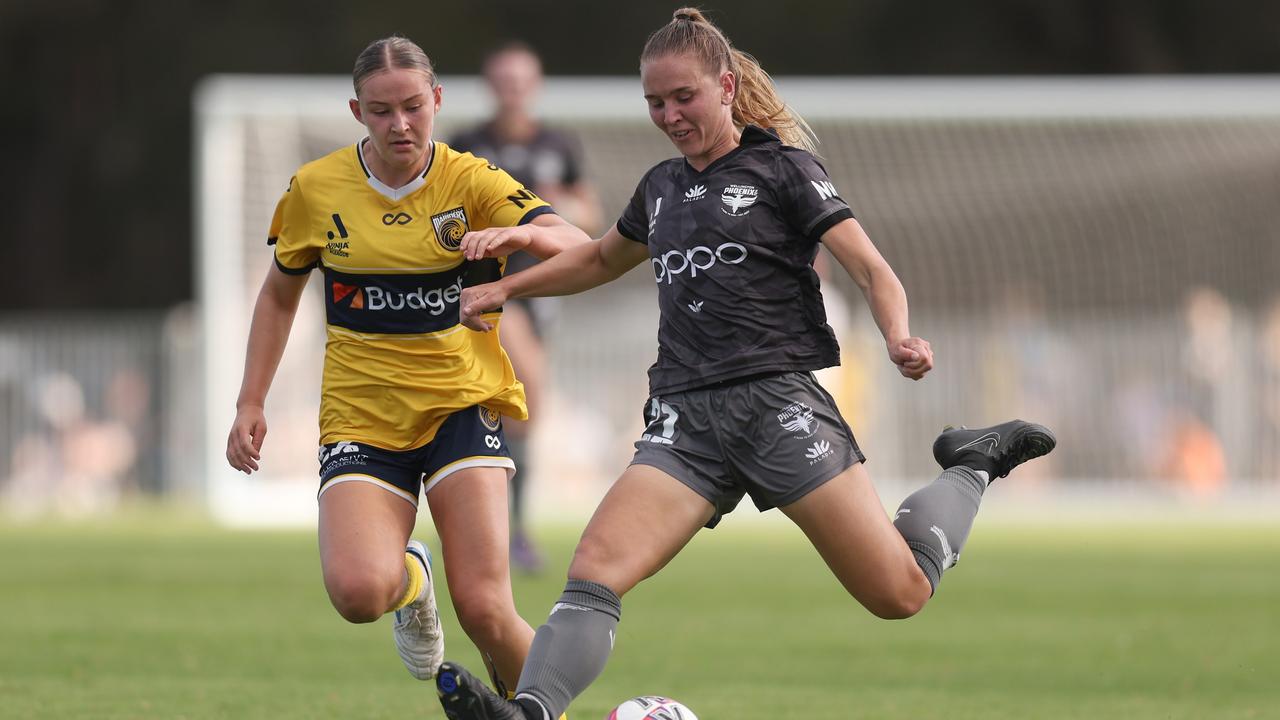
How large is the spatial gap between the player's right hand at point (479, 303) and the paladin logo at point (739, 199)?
2.22 feet

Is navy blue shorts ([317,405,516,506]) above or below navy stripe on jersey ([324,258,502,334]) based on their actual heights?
below

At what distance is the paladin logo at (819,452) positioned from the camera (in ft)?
17.0

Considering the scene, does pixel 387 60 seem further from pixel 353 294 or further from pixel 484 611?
pixel 484 611

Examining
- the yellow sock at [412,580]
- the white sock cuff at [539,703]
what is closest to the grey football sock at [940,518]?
the white sock cuff at [539,703]

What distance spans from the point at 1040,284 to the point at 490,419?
55.5 ft

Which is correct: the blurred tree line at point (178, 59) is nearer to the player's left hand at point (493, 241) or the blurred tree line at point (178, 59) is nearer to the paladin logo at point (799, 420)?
the player's left hand at point (493, 241)

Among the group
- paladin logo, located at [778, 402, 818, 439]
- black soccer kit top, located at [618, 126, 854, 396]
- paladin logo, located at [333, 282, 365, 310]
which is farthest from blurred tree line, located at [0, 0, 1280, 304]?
paladin logo, located at [778, 402, 818, 439]

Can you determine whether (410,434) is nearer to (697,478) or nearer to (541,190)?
(697,478)

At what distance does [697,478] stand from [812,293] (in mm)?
650

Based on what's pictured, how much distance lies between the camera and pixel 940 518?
5.71 m

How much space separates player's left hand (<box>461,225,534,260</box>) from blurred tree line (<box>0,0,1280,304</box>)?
25.1 meters

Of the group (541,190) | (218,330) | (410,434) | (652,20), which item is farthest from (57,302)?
(410,434)

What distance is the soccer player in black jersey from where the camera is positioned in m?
5.09

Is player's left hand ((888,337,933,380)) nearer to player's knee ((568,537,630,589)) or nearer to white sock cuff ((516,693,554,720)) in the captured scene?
player's knee ((568,537,630,589))
